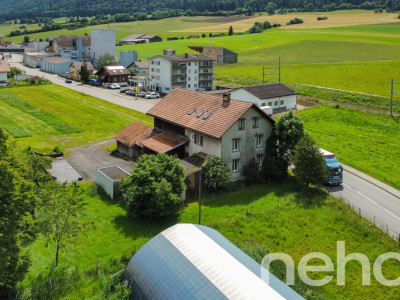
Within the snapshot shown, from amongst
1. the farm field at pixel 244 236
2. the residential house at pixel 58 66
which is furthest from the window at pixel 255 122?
the residential house at pixel 58 66

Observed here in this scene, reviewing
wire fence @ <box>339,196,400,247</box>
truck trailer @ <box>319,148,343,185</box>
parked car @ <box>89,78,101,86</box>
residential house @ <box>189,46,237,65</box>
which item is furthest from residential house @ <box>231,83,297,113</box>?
residential house @ <box>189,46,237,65</box>

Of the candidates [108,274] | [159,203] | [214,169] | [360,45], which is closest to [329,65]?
[360,45]

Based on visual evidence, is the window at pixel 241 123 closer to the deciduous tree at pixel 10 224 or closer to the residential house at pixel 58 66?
the deciduous tree at pixel 10 224

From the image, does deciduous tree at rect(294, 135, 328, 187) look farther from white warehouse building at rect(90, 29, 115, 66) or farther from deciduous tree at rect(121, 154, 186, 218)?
white warehouse building at rect(90, 29, 115, 66)

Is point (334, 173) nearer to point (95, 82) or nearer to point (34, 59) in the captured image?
point (95, 82)

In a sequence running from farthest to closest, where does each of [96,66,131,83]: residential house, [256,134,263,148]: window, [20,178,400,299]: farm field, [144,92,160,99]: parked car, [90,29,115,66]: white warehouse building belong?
1. [90,29,115,66]: white warehouse building
2. [96,66,131,83]: residential house
3. [144,92,160,99]: parked car
4. [256,134,263,148]: window
5. [20,178,400,299]: farm field

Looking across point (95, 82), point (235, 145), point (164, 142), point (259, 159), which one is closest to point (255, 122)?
point (235, 145)

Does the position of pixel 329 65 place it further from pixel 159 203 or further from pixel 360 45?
pixel 159 203
